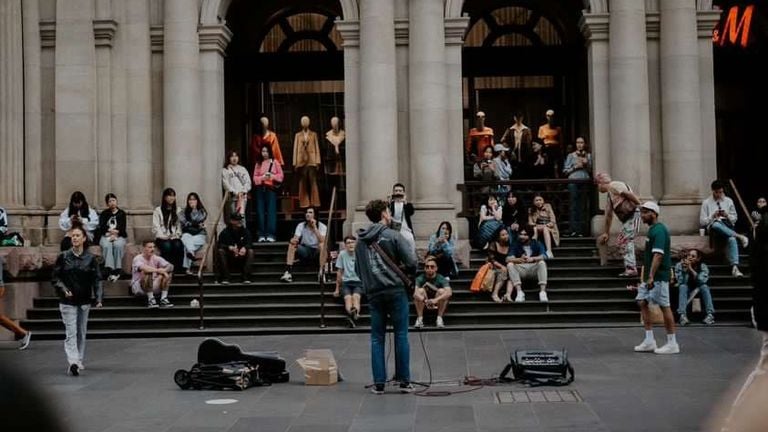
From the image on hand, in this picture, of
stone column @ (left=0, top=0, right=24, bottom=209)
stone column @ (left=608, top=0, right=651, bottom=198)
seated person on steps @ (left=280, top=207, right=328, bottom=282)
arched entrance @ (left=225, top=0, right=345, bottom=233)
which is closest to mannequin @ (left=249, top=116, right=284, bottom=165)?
arched entrance @ (left=225, top=0, right=345, bottom=233)

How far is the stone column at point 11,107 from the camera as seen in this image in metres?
21.3

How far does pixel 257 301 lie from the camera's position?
1933cm

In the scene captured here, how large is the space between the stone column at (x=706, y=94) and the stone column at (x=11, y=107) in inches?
559

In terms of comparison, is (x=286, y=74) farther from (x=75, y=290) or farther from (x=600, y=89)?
(x=75, y=290)

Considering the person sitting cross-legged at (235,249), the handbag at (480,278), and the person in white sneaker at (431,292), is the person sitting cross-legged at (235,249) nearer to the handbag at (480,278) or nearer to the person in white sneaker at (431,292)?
the person in white sneaker at (431,292)

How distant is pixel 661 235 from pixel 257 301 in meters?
8.39

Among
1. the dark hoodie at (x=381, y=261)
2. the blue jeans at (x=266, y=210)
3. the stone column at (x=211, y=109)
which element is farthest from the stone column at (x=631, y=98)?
the dark hoodie at (x=381, y=261)

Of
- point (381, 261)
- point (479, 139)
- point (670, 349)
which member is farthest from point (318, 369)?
point (479, 139)

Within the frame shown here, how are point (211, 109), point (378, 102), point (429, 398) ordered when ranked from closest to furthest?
point (429, 398) → point (378, 102) → point (211, 109)

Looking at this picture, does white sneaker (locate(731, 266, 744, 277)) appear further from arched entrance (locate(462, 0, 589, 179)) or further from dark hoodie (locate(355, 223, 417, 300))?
dark hoodie (locate(355, 223, 417, 300))

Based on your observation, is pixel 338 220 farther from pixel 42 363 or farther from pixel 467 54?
pixel 42 363

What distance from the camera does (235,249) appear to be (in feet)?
66.2

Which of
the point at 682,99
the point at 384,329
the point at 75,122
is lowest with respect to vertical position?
the point at 384,329

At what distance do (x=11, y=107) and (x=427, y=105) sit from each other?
8.51m
